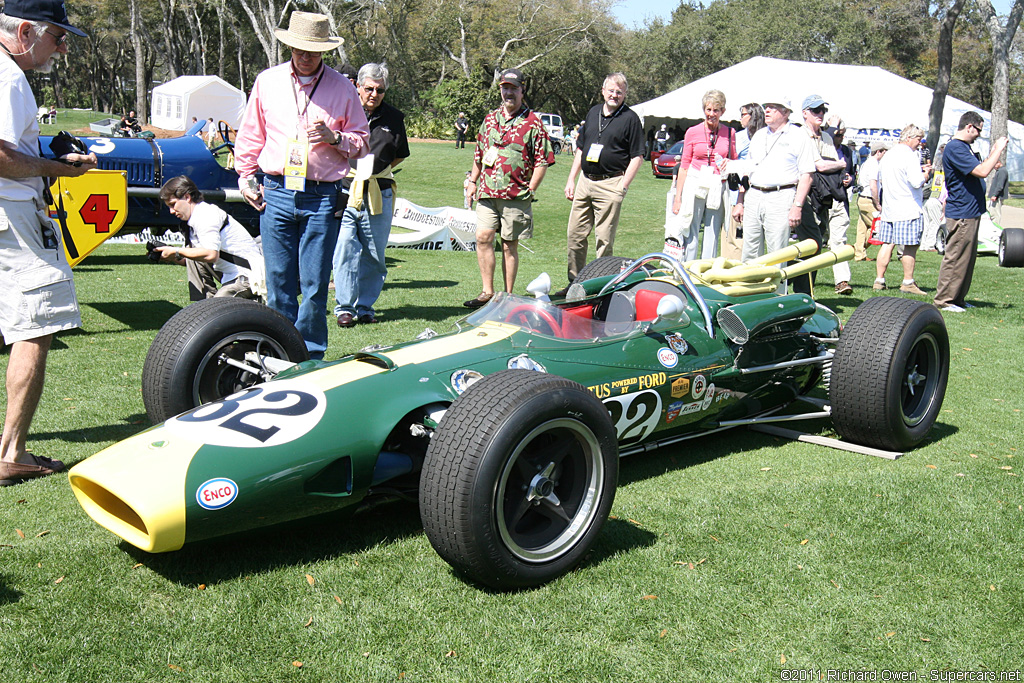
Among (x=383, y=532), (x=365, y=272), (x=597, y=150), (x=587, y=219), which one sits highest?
(x=597, y=150)

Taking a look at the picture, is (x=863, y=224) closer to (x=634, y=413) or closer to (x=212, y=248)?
(x=212, y=248)

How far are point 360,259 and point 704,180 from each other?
3802 millimetres

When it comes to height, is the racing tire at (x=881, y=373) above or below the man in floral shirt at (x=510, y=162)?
below

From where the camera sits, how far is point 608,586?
346 cm

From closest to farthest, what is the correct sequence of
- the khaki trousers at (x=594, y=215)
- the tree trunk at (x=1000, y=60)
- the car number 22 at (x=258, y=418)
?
the car number 22 at (x=258, y=418), the khaki trousers at (x=594, y=215), the tree trunk at (x=1000, y=60)

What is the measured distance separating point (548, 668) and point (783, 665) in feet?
2.68

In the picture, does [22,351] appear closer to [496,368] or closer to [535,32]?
[496,368]

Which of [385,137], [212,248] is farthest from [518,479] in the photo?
[385,137]

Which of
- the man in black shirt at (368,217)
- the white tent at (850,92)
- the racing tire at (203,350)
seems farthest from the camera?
the white tent at (850,92)

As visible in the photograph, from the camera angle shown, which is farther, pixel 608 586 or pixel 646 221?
pixel 646 221

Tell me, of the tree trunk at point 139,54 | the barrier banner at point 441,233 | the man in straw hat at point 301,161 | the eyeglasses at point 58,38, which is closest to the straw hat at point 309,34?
the man in straw hat at point 301,161

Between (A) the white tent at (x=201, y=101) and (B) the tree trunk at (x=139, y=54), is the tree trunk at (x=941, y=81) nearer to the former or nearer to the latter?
(A) the white tent at (x=201, y=101)

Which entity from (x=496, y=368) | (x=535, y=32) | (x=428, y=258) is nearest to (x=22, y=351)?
(x=496, y=368)

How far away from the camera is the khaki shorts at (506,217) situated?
341 inches
